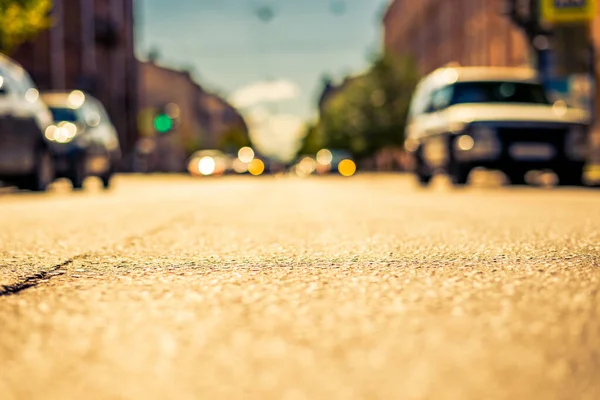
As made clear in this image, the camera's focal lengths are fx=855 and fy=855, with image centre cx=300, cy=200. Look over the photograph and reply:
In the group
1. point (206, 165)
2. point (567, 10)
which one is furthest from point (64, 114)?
point (206, 165)

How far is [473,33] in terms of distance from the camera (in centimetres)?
5109

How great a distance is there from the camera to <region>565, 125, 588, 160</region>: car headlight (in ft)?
A: 44.3

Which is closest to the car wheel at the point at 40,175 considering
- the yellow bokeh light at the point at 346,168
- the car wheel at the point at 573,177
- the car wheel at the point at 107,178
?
the car wheel at the point at 107,178

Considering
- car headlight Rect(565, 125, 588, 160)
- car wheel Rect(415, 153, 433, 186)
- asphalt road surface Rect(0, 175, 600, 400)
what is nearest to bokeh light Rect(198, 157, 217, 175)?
car wheel Rect(415, 153, 433, 186)

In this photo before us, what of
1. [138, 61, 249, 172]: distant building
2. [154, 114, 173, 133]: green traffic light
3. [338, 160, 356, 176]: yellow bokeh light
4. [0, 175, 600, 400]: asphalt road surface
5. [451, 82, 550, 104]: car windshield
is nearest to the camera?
[0, 175, 600, 400]: asphalt road surface

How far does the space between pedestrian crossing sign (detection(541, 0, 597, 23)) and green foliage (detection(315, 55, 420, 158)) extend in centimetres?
3192

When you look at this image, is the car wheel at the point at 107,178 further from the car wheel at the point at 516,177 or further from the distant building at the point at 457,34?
the distant building at the point at 457,34

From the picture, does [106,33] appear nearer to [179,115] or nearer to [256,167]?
[256,167]

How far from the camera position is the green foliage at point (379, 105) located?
2084 inches

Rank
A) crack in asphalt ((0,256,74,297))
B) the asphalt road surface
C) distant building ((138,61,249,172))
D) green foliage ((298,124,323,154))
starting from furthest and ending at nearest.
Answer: green foliage ((298,124,323,154)) → distant building ((138,61,249,172)) → crack in asphalt ((0,256,74,297)) → the asphalt road surface

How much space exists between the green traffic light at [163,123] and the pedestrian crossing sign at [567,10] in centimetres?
2514

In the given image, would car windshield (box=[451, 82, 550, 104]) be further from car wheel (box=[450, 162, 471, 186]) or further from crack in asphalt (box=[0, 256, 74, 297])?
crack in asphalt (box=[0, 256, 74, 297])

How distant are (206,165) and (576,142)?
2667 centimetres

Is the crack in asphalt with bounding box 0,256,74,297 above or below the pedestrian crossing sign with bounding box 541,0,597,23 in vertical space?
below
